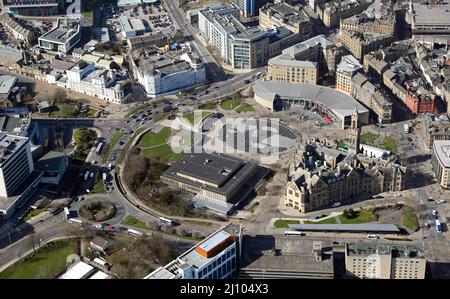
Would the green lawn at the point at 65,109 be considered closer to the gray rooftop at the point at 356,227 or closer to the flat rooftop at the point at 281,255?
the gray rooftop at the point at 356,227

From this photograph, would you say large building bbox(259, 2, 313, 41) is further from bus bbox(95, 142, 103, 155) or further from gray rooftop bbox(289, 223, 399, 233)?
gray rooftop bbox(289, 223, 399, 233)

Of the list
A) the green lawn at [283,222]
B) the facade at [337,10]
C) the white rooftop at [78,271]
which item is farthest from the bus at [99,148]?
the facade at [337,10]

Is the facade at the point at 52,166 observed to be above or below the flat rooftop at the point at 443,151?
below

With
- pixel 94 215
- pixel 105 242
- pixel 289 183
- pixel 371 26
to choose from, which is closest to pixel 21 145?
pixel 94 215

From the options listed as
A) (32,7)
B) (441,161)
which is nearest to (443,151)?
(441,161)

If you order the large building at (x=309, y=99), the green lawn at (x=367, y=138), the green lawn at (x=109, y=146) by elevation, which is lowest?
the green lawn at (x=109, y=146)

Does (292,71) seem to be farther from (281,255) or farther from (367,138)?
(281,255)
